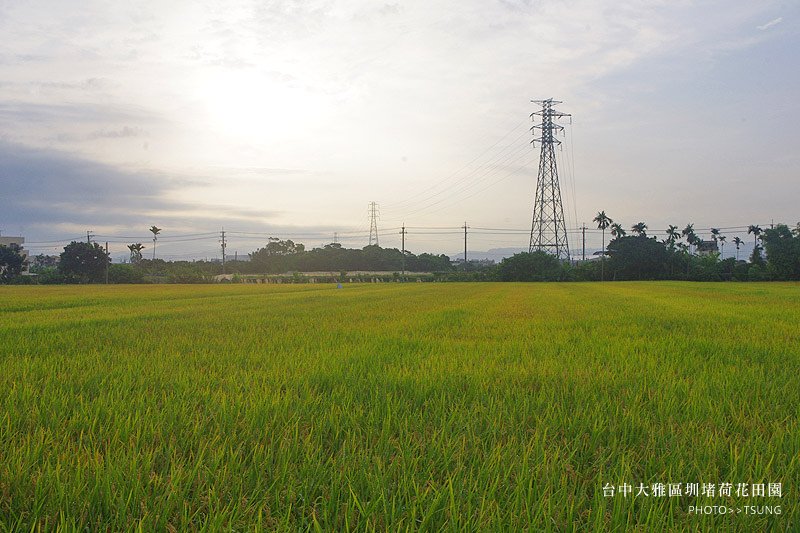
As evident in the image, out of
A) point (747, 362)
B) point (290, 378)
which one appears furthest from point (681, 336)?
point (290, 378)

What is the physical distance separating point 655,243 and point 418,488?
2387 inches

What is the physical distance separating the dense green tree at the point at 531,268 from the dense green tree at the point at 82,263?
45156 millimetres

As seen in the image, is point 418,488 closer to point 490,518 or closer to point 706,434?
point 490,518

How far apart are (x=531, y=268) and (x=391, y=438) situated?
5442 centimetres

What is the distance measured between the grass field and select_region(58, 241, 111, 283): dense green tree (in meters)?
58.7

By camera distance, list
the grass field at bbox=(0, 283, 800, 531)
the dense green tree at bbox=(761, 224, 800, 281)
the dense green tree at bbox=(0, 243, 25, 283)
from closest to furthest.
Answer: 1. the grass field at bbox=(0, 283, 800, 531)
2. the dense green tree at bbox=(761, 224, 800, 281)
3. the dense green tree at bbox=(0, 243, 25, 283)

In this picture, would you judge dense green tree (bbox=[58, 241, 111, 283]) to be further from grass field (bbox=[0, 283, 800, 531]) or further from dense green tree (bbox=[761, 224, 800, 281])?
dense green tree (bbox=[761, 224, 800, 281])

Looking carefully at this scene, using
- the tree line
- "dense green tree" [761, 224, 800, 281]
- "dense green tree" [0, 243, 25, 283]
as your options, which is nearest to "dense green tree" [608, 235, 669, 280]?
the tree line

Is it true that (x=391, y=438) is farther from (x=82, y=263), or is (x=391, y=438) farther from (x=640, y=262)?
(x=82, y=263)

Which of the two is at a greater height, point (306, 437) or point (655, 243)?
point (655, 243)

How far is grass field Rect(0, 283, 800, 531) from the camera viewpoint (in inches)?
67.2

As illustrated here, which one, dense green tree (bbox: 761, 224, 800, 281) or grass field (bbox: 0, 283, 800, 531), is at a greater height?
dense green tree (bbox: 761, 224, 800, 281)

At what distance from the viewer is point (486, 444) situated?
2.42 metres

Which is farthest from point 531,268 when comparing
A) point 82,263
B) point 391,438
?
point 391,438
